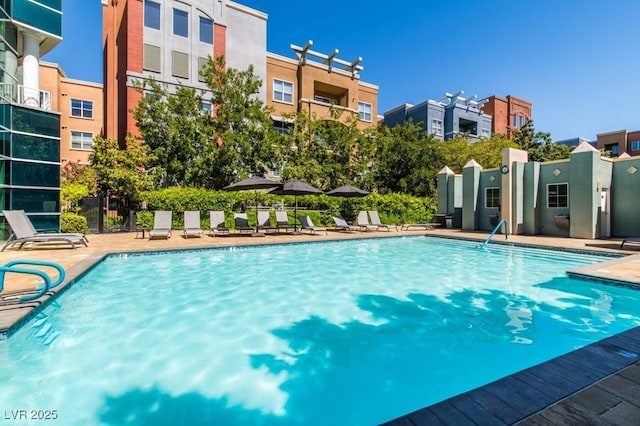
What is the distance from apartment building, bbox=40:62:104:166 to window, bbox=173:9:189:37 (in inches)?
356

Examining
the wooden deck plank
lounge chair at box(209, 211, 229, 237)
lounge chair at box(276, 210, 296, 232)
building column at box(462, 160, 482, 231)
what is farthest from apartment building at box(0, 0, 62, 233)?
building column at box(462, 160, 482, 231)

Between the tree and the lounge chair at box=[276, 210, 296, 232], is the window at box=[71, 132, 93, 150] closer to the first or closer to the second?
the tree

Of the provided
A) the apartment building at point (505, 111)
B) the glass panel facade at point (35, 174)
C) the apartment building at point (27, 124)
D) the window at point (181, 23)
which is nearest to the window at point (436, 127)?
the apartment building at point (505, 111)

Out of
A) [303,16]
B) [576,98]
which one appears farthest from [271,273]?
[303,16]

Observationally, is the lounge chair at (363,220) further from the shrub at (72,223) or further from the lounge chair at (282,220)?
the shrub at (72,223)

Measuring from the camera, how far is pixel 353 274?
27.3 feet

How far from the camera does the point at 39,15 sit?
539 inches

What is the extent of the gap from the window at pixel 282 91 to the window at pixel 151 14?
8552mm

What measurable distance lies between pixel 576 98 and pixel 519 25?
386cm

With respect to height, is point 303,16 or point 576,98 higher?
point 303,16

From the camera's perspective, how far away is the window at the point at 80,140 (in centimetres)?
2453

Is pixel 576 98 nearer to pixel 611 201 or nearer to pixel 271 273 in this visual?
pixel 611 201

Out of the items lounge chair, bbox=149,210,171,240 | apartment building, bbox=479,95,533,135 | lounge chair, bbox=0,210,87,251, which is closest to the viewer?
lounge chair, bbox=0,210,87,251

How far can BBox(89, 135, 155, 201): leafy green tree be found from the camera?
51.7ft
